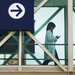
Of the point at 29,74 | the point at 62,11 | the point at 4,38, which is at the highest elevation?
the point at 62,11

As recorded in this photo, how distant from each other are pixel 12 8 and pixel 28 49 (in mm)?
1539

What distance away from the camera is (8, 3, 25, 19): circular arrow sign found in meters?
14.7

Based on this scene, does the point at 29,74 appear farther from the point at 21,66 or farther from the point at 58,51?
the point at 58,51

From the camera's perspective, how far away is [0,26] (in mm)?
14734

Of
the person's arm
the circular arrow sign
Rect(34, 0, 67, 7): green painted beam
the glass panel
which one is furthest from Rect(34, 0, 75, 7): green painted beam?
the person's arm

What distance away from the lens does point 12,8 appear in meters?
14.8

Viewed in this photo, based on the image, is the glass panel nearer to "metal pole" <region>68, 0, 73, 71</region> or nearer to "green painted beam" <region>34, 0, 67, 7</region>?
"green painted beam" <region>34, 0, 67, 7</region>

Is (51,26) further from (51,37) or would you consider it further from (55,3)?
(55,3)

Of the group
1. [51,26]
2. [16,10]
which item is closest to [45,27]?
[51,26]

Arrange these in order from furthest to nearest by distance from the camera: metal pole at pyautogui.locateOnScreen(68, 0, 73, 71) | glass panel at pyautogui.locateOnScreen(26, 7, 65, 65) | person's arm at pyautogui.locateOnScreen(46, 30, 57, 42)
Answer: person's arm at pyautogui.locateOnScreen(46, 30, 57, 42), glass panel at pyautogui.locateOnScreen(26, 7, 65, 65), metal pole at pyautogui.locateOnScreen(68, 0, 73, 71)

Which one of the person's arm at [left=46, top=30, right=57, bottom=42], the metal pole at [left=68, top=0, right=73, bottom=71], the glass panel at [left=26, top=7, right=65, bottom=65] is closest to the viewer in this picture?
the metal pole at [left=68, top=0, right=73, bottom=71]

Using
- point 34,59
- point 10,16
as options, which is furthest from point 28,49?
point 10,16

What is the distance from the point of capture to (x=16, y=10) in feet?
48.3

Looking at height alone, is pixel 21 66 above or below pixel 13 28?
below
